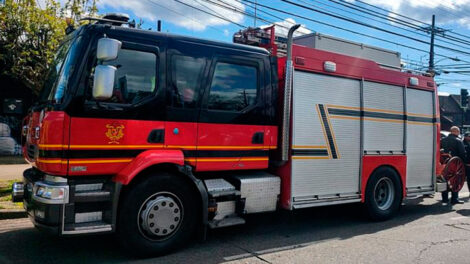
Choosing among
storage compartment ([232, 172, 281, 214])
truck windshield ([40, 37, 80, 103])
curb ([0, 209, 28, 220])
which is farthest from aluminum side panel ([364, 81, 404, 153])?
curb ([0, 209, 28, 220])

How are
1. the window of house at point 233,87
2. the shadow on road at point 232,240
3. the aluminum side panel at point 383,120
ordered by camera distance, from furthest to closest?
the aluminum side panel at point 383,120 < the window of house at point 233,87 < the shadow on road at point 232,240

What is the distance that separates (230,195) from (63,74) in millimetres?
2610

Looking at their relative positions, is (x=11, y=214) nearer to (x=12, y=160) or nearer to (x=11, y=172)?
(x=11, y=172)

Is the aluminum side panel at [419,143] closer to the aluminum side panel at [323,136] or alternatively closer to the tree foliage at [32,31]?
the aluminum side panel at [323,136]

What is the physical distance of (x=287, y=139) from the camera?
5.86 m

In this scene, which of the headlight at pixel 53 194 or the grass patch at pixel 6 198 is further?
the grass patch at pixel 6 198

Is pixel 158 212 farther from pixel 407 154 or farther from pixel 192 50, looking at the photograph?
pixel 407 154

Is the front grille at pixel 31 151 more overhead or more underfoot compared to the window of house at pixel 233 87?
more underfoot

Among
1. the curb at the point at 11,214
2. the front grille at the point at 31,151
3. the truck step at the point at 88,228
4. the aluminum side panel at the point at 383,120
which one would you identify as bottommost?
the curb at the point at 11,214

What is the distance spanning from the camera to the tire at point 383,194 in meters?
7.03

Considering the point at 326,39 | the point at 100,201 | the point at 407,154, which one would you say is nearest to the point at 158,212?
the point at 100,201

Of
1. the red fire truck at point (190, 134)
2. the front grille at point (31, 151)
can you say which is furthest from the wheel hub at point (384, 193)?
the front grille at point (31, 151)

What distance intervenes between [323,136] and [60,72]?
393 centimetres

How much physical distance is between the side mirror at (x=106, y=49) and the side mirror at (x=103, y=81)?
0.11 m
